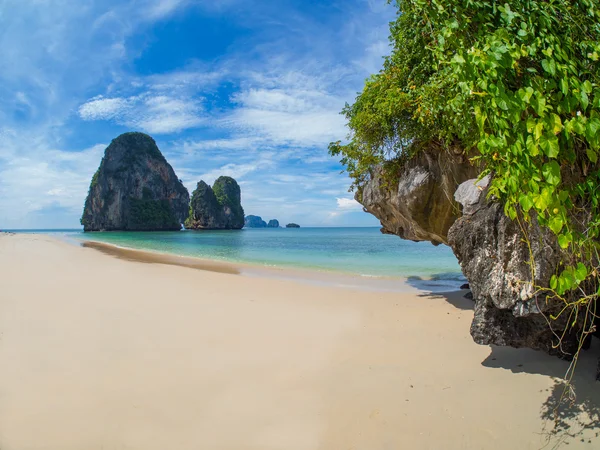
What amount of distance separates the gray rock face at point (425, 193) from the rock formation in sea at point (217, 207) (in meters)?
113

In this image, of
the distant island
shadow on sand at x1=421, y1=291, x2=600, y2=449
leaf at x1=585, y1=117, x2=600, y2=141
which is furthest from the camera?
the distant island

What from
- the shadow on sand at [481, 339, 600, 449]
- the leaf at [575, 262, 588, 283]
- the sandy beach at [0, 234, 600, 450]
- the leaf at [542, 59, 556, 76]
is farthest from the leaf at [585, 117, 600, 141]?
the sandy beach at [0, 234, 600, 450]

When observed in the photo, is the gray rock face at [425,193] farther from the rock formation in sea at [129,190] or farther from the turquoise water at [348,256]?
the rock formation in sea at [129,190]

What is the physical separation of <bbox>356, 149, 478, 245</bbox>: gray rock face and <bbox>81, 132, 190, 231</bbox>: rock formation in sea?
Answer: 108586 millimetres

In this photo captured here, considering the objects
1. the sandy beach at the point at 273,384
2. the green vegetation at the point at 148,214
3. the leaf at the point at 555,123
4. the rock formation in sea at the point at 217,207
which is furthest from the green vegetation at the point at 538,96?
the rock formation in sea at the point at 217,207

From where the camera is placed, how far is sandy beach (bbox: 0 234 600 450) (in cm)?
302

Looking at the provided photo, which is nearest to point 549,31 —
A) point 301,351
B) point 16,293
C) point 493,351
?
point 493,351

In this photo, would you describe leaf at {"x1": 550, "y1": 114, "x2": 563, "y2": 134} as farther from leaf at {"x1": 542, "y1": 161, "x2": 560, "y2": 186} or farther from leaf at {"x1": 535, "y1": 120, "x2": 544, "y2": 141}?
leaf at {"x1": 542, "y1": 161, "x2": 560, "y2": 186}

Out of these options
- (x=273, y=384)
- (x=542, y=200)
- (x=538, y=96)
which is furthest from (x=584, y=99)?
(x=273, y=384)

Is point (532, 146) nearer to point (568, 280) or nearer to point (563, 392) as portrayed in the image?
point (568, 280)

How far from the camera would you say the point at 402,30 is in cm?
554

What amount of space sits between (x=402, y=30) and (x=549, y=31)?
12.7 ft

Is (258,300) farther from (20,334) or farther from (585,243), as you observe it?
(585,243)

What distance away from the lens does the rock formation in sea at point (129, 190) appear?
340 ft
